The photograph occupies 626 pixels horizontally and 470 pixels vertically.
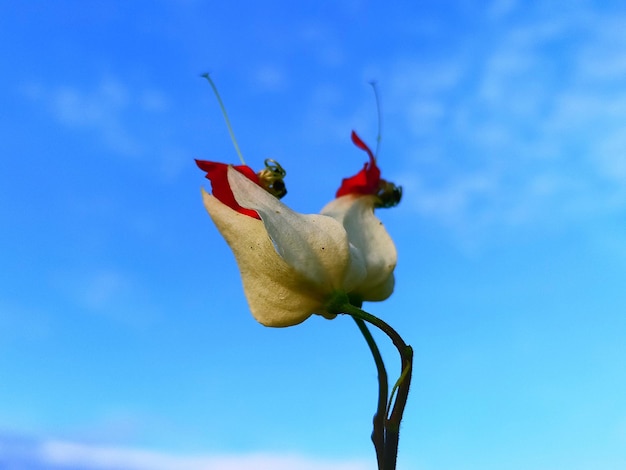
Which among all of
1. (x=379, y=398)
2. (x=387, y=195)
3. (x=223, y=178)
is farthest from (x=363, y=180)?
(x=379, y=398)

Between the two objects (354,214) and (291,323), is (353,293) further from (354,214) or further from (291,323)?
(354,214)

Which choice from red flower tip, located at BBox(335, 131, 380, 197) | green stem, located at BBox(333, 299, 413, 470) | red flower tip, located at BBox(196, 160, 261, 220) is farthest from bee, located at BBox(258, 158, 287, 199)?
green stem, located at BBox(333, 299, 413, 470)

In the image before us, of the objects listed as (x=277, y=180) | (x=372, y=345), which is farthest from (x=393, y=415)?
(x=277, y=180)

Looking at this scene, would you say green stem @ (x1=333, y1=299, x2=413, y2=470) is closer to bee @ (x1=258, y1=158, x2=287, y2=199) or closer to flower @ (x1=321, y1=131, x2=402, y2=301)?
flower @ (x1=321, y1=131, x2=402, y2=301)

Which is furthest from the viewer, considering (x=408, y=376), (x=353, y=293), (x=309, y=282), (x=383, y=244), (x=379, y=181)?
(x=379, y=181)

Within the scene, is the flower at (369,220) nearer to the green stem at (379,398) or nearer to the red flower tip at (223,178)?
the green stem at (379,398)
